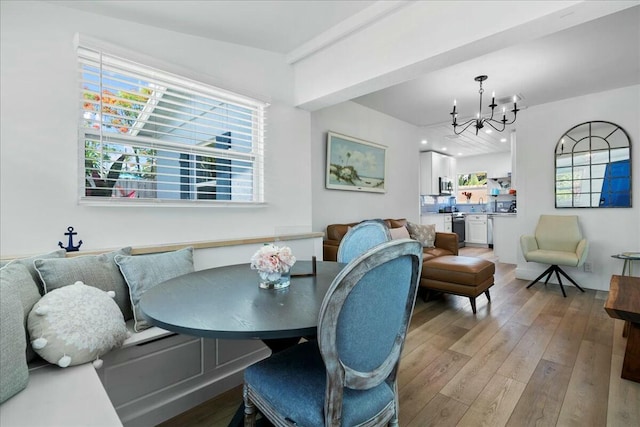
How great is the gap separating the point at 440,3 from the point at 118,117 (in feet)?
7.47

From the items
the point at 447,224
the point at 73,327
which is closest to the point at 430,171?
the point at 447,224

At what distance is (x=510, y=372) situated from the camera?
204 centimetres

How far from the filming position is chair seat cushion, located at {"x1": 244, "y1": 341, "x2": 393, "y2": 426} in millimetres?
940

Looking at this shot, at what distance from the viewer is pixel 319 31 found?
2.51m

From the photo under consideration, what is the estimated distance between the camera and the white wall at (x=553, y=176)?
3.78 metres

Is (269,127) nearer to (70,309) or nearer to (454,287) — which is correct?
(70,309)

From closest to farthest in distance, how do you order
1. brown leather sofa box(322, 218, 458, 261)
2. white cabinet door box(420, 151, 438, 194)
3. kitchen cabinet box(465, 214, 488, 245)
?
1. brown leather sofa box(322, 218, 458, 261)
2. white cabinet door box(420, 151, 438, 194)
3. kitchen cabinet box(465, 214, 488, 245)

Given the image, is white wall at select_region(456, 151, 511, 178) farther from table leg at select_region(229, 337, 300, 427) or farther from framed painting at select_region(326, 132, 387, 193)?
table leg at select_region(229, 337, 300, 427)

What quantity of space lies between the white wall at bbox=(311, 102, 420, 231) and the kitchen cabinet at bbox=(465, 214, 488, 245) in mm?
3430

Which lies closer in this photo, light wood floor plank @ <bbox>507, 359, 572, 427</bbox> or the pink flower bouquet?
the pink flower bouquet

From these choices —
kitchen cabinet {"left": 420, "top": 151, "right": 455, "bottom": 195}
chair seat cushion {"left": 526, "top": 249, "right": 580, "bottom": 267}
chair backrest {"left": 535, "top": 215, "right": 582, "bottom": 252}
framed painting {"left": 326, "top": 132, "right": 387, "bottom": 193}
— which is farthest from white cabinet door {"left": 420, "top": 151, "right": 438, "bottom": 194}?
chair seat cushion {"left": 526, "top": 249, "right": 580, "bottom": 267}

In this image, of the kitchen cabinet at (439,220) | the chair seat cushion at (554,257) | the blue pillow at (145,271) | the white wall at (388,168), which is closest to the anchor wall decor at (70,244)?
the blue pillow at (145,271)

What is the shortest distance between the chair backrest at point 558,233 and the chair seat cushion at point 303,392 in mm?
4384

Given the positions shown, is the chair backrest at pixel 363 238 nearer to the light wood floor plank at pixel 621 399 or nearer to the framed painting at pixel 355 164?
the light wood floor plank at pixel 621 399
